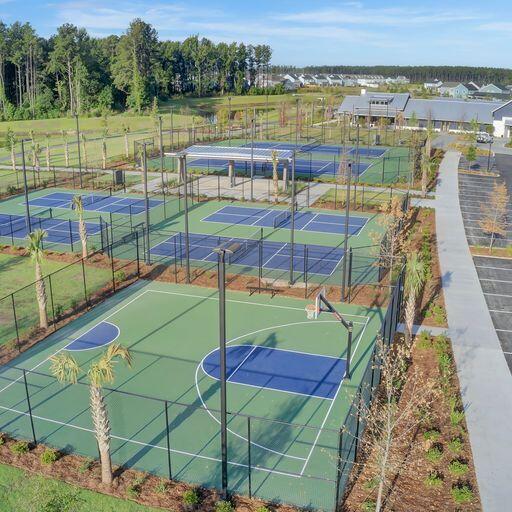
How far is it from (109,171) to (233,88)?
106m

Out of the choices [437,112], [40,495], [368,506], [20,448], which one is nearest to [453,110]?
[437,112]

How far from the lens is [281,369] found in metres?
19.7

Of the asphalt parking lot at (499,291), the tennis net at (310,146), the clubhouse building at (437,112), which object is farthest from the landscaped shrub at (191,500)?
the clubhouse building at (437,112)

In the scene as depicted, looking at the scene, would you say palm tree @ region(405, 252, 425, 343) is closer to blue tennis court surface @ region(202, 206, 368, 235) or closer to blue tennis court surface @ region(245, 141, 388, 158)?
blue tennis court surface @ region(202, 206, 368, 235)

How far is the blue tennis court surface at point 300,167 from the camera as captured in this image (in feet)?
178

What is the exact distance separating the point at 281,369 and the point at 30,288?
12682mm

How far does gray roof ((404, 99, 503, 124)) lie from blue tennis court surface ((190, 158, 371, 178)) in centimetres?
3799

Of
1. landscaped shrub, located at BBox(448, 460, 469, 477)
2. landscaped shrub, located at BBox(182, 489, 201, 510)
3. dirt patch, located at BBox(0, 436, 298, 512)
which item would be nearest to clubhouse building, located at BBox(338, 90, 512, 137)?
landscaped shrub, located at BBox(448, 460, 469, 477)

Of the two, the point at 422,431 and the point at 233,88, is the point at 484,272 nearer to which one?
the point at 422,431

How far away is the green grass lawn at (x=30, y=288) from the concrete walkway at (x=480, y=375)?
15.2 meters

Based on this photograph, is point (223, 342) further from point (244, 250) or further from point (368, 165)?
point (368, 165)

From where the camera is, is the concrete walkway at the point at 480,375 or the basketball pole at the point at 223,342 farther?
the concrete walkway at the point at 480,375

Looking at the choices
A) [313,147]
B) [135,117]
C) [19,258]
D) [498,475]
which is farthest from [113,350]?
[135,117]

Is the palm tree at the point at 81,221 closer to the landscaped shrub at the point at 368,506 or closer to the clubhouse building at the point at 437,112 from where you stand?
the landscaped shrub at the point at 368,506
